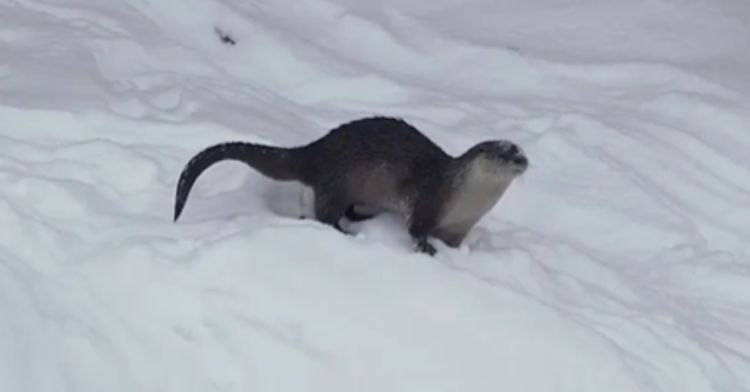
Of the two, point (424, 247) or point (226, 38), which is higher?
point (424, 247)

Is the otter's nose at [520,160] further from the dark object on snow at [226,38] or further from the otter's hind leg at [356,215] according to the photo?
the dark object on snow at [226,38]

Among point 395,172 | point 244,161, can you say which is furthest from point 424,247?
point 244,161

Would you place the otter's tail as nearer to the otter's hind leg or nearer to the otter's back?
the otter's back

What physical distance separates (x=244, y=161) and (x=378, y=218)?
0.38 m

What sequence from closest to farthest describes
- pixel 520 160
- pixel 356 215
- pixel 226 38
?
pixel 520 160 < pixel 356 215 < pixel 226 38

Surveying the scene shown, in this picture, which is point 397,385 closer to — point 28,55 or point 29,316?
point 29,316

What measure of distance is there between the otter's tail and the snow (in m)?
0.09

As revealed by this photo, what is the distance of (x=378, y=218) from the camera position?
3.64m

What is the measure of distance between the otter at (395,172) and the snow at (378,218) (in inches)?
3.1

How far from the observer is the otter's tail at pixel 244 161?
3387 mm

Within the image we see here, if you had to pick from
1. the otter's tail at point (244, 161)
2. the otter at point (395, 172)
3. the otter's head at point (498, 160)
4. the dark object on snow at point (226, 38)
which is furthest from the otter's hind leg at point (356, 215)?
the dark object on snow at point (226, 38)

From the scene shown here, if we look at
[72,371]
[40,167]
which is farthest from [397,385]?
[40,167]

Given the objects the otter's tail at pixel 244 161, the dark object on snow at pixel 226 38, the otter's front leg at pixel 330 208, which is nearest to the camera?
the otter's tail at pixel 244 161

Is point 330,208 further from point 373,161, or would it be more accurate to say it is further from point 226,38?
point 226,38
